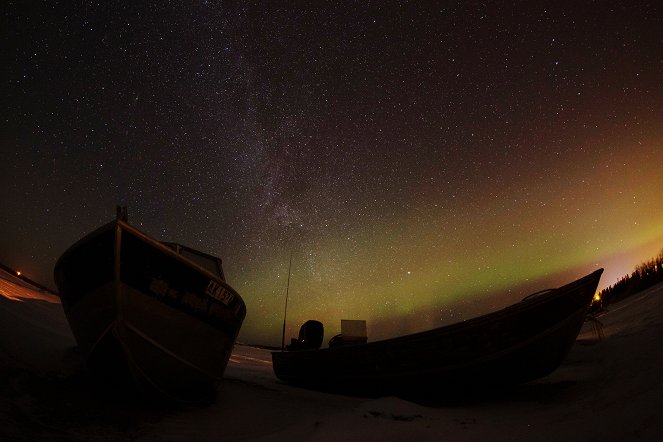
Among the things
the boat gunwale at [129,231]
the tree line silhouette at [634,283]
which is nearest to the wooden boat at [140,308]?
the boat gunwale at [129,231]

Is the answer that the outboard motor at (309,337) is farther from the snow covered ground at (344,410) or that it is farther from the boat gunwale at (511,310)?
the boat gunwale at (511,310)

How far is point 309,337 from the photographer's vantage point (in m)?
12.1

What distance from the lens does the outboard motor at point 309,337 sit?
39.4ft

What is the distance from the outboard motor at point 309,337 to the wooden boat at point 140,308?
506 centimetres

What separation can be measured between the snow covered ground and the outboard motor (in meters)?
3.11

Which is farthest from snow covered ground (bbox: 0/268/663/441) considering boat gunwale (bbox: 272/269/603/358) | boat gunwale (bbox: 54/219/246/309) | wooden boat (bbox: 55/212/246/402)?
boat gunwale (bbox: 54/219/246/309)

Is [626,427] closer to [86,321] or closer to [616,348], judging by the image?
[616,348]

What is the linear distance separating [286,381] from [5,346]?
7451mm

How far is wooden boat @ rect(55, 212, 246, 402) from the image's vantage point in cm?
623

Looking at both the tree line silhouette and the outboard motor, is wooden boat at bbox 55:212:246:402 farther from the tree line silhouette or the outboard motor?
the tree line silhouette

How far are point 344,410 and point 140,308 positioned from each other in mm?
4309

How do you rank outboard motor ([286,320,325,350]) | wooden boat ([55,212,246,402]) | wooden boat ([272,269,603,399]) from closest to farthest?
wooden boat ([55,212,246,402]) < wooden boat ([272,269,603,399]) < outboard motor ([286,320,325,350])

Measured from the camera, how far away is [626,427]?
4098 mm

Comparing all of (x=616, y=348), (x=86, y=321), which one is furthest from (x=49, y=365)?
(x=616, y=348)
